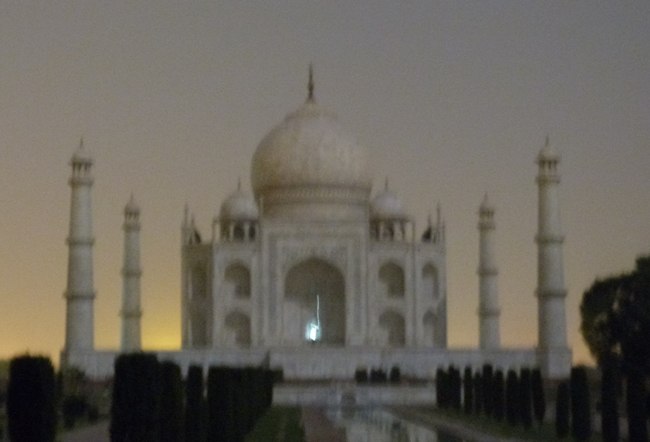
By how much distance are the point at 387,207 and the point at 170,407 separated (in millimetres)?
22061

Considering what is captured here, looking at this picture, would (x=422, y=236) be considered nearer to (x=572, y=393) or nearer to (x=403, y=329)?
(x=403, y=329)

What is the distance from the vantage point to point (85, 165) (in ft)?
99.9

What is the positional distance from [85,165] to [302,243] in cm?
570

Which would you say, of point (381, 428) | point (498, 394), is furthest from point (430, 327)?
point (381, 428)

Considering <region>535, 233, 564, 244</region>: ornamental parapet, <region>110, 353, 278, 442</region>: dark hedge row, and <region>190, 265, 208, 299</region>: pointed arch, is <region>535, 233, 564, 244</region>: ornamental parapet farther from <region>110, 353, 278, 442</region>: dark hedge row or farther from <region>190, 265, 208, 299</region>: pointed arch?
<region>110, 353, 278, 442</region>: dark hedge row

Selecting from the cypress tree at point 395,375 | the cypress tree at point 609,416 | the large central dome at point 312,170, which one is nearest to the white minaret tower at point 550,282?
the cypress tree at point 395,375

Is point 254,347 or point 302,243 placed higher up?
point 302,243

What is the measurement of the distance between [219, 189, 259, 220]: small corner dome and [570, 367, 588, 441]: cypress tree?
1695cm

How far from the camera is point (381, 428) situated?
1958 centimetres

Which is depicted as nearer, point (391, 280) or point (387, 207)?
point (391, 280)

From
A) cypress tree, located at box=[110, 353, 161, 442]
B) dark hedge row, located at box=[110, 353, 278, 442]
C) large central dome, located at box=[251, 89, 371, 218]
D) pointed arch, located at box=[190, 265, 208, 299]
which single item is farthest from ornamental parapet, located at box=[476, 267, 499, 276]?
cypress tree, located at box=[110, 353, 161, 442]

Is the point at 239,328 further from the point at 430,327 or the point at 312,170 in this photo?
the point at 430,327

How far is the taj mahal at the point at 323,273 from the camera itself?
101ft

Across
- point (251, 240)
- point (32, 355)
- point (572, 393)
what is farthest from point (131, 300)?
point (32, 355)
